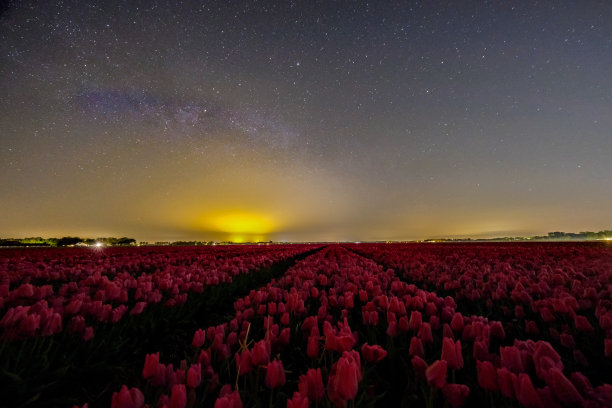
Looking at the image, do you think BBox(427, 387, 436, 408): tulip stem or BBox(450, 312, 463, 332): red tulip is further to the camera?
BBox(450, 312, 463, 332): red tulip

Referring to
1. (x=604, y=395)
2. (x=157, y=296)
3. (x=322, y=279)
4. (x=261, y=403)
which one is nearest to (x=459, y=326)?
(x=604, y=395)

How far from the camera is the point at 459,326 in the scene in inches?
85.5

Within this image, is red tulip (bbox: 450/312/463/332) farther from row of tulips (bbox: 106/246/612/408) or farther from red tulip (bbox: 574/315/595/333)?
red tulip (bbox: 574/315/595/333)

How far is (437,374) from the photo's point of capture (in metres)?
1.34

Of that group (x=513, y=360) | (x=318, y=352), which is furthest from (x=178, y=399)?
(x=513, y=360)

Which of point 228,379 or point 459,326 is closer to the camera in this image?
point 228,379

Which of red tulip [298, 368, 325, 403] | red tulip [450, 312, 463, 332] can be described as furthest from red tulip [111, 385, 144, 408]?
red tulip [450, 312, 463, 332]

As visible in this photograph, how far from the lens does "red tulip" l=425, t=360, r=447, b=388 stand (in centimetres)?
132

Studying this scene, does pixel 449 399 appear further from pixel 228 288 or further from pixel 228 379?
pixel 228 288

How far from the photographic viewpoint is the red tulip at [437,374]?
132 centimetres

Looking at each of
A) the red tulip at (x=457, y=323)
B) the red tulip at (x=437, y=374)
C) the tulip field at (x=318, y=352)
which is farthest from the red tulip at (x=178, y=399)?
the red tulip at (x=457, y=323)

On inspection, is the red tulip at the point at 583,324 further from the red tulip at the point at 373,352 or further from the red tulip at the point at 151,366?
the red tulip at the point at 151,366

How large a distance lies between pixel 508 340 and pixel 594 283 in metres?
2.18

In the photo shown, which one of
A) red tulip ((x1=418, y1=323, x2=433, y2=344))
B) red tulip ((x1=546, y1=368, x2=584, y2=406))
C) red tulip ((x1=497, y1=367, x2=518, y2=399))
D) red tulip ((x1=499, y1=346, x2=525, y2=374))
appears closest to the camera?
red tulip ((x1=546, y1=368, x2=584, y2=406))
